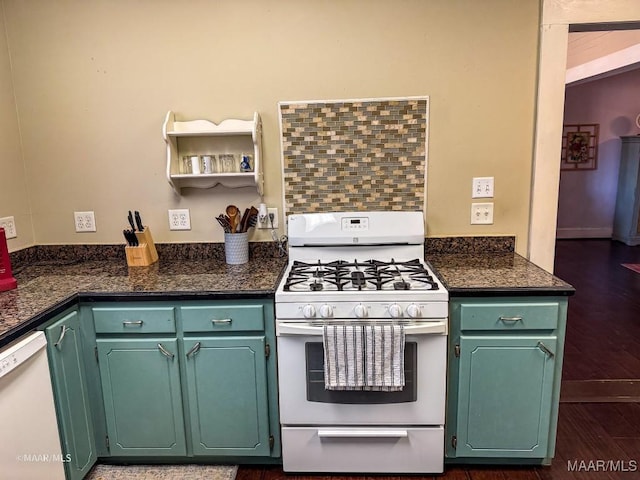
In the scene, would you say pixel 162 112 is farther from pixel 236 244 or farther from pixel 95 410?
pixel 95 410

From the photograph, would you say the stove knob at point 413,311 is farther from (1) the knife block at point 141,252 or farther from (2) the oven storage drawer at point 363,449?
(1) the knife block at point 141,252

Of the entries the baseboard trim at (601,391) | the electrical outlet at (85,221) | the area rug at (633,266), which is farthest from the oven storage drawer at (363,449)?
the area rug at (633,266)

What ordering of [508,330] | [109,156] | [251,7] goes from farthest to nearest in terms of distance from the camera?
1. [109,156]
2. [251,7]
3. [508,330]

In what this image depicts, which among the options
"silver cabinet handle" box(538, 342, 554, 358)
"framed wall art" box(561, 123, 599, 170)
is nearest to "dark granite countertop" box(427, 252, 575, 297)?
"silver cabinet handle" box(538, 342, 554, 358)

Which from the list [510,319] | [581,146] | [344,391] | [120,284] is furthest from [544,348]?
[581,146]

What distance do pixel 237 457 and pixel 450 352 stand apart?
3.43 ft

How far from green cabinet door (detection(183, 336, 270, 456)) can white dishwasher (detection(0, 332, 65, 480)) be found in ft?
1.63

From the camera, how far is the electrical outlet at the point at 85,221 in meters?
2.28

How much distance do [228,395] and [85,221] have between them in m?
1.27

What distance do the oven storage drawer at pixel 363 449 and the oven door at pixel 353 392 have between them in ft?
0.14

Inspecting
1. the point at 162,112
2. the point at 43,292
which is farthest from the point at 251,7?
the point at 43,292

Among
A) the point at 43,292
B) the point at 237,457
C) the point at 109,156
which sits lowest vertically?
the point at 237,457

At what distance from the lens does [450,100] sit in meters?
2.11

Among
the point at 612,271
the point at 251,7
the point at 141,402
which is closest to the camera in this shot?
the point at 141,402
